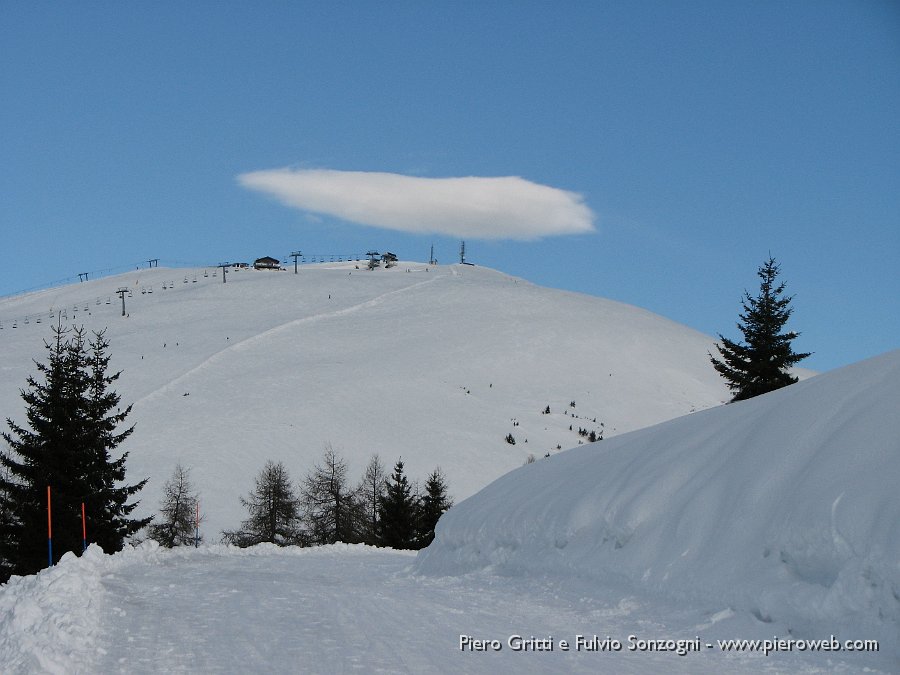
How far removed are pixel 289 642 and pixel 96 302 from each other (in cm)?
13558

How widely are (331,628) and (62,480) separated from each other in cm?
1938

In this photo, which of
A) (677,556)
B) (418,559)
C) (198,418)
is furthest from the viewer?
(198,418)

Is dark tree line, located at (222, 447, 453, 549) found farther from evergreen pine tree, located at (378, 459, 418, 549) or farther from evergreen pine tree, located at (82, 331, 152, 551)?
evergreen pine tree, located at (82, 331, 152, 551)

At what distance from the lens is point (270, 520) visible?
50625 millimetres

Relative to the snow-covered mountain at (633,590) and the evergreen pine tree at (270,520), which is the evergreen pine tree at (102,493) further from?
the evergreen pine tree at (270,520)

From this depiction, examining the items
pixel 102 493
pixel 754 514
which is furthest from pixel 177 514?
pixel 754 514

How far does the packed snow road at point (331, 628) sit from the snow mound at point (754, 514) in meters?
0.51

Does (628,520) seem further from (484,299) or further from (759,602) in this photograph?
(484,299)

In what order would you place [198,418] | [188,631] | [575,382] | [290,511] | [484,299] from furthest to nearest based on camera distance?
1. [484,299]
2. [575,382]
3. [198,418]
4. [290,511]
5. [188,631]

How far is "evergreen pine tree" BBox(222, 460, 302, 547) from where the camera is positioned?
49.1 meters

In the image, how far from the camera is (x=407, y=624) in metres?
9.44

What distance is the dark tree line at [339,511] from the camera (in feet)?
134

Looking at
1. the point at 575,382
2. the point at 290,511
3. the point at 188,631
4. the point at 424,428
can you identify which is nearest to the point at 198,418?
the point at 424,428

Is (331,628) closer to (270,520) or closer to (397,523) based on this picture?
(397,523)
